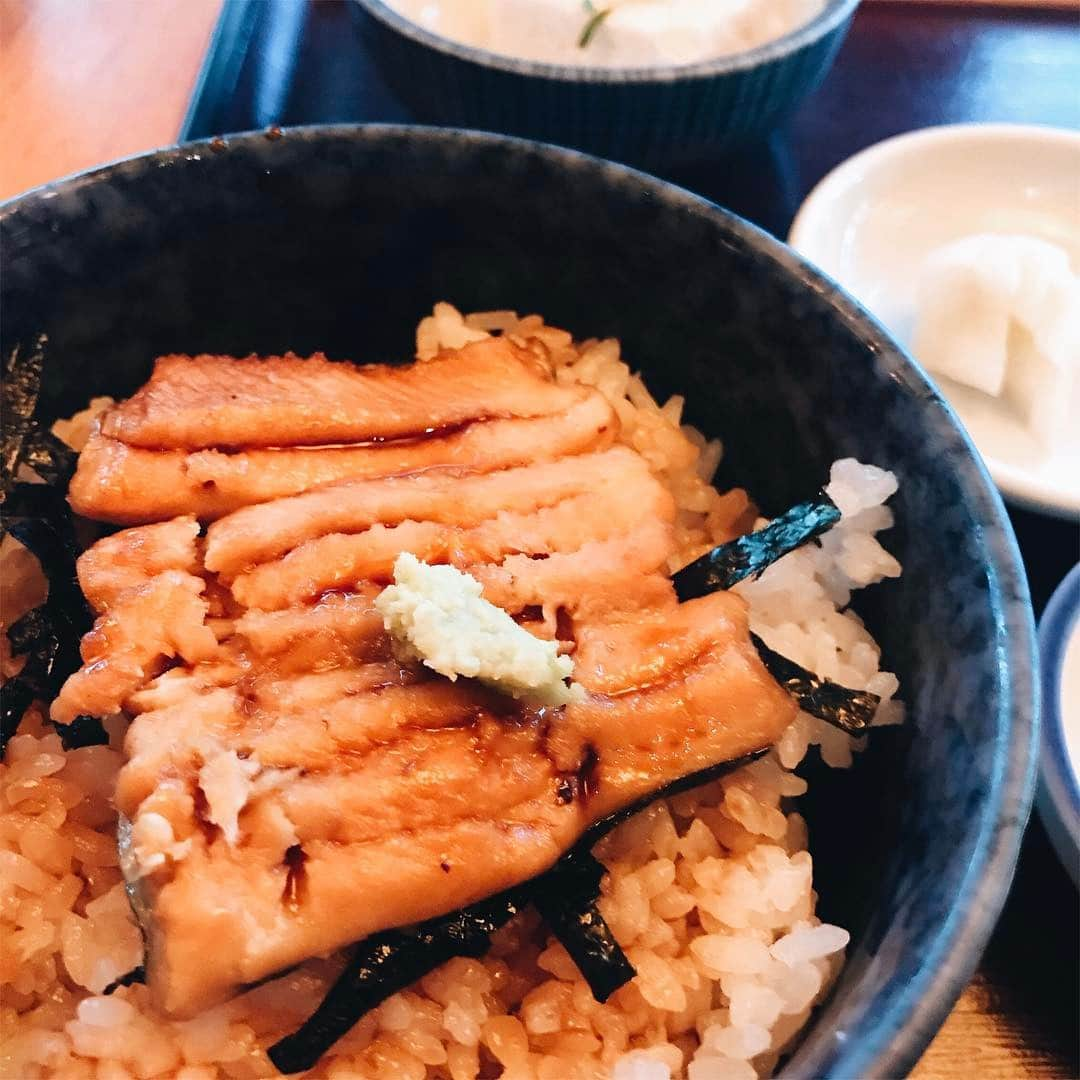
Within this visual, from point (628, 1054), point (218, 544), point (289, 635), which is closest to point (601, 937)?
point (628, 1054)

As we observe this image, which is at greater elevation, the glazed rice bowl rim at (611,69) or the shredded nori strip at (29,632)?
the glazed rice bowl rim at (611,69)

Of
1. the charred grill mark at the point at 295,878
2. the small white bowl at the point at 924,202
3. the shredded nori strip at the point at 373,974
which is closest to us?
the charred grill mark at the point at 295,878

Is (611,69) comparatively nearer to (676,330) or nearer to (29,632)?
(676,330)

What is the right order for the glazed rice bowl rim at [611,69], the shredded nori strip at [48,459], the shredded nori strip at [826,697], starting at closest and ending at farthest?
1. the shredded nori strip at [826,697]
2. the shredded nori strip at [48,459]
3. the glazed rice bowl rim at [611,69]

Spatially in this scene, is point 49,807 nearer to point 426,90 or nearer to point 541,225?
point 541,225

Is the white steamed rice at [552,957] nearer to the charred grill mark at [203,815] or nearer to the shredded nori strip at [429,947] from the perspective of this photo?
the shredded nori strip at [429,947]

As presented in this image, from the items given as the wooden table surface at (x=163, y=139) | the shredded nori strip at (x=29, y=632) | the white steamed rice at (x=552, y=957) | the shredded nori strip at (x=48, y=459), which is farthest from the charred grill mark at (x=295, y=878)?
the wooden table surface at (x=163, y=139)

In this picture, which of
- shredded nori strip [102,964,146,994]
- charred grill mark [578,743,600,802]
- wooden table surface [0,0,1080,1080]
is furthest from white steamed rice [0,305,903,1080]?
wooden table surface [0,0,1080,1080]

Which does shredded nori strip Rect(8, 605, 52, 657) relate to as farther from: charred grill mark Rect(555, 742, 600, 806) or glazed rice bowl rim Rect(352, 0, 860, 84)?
glazed rice bowl rim Rect(352, 0, 860, 84)
